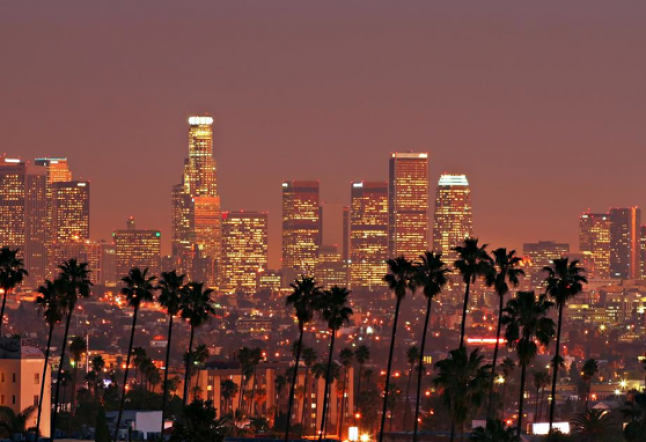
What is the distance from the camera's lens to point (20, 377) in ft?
518

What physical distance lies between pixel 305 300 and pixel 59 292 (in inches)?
695

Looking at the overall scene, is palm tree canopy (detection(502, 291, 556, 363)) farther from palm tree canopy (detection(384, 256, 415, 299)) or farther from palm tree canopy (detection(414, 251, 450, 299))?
palm tree canopy (detection(384, 256, 415, 299))

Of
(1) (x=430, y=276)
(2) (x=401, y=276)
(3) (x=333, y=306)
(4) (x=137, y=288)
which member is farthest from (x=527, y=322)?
(4) (x=137, y=288)

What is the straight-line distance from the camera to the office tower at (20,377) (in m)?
157

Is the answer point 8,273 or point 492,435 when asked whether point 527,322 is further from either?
point 8,273

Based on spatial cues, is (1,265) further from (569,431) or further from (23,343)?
(569,431)

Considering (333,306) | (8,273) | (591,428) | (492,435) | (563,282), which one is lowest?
(591,428)

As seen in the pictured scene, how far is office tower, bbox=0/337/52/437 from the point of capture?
6166 inches

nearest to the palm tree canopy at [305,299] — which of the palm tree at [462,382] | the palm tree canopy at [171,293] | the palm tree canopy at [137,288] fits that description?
the palm tree canopy at [171,293]

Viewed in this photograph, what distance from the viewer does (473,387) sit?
112 meters

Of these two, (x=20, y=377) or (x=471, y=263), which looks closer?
(x=471, y=263)

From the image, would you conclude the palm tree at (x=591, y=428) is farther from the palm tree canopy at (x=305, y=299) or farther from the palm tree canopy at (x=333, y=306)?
the palm tree canopy at (x=305, y=299)

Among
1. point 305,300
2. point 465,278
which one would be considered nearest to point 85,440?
point 305,300

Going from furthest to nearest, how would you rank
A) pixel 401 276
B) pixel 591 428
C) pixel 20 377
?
pixel 591 428, pixel 20 377, pixel 401 276
